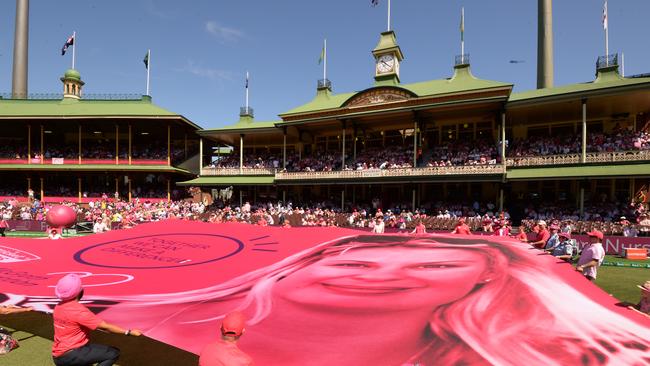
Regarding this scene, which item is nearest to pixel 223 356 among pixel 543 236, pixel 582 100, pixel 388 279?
pixel 388 279

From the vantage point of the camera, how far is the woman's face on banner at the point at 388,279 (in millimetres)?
4180

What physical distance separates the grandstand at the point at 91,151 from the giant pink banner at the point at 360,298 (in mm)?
32853

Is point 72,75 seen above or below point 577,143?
above

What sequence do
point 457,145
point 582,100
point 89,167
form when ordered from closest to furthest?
1. point 582,100
2. point 457,145
3. point 89,167

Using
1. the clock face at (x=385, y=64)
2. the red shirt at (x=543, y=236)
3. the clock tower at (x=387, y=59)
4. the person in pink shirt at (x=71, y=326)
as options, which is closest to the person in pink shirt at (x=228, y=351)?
the person in pink shirt at (x=71, y=326)

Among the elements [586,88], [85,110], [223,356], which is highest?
[85,110]

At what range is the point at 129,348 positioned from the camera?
17.5 ft

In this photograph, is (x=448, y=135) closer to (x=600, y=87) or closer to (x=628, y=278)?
(x=600, y=87)

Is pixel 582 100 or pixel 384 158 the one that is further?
pixel 384 158

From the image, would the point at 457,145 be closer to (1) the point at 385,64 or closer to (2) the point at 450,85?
(2) the point at 450,85

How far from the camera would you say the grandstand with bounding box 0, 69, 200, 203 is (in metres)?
36.0

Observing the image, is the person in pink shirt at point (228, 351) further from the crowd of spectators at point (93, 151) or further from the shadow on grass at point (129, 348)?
the crowd of spectators at point (93, 151)

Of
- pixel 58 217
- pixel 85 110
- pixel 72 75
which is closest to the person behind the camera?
pixel 58 217

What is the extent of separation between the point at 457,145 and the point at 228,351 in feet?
87.1
